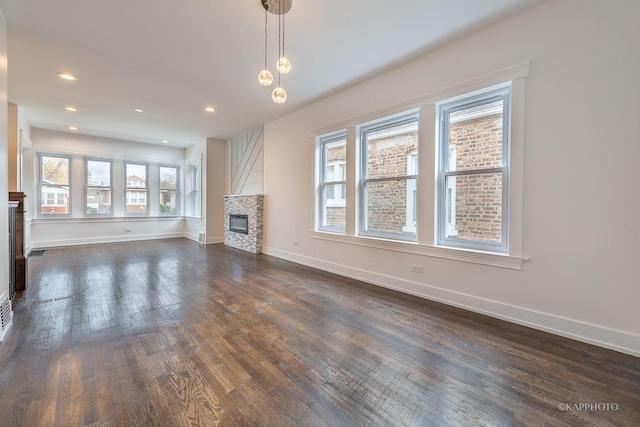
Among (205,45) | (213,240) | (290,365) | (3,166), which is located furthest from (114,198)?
(290,365)

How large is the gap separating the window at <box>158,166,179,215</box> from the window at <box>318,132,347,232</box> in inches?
249

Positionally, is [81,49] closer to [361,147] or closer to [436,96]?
[361,147]

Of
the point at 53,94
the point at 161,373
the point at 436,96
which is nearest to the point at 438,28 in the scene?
the point at 436,96

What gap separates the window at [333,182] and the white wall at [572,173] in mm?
1812

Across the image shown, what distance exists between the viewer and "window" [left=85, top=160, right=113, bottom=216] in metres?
7.56

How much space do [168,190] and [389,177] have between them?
307 inches

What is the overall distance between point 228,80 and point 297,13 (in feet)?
6.06

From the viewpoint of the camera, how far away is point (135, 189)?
8.30 m

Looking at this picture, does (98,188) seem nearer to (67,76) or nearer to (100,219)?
(100,219)

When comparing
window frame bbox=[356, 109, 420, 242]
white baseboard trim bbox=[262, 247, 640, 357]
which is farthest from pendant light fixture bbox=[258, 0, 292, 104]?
white baseboard trim bbox=[262, 247, 640, 357]

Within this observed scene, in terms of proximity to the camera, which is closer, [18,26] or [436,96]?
[18,26]

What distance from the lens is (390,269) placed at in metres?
3.80

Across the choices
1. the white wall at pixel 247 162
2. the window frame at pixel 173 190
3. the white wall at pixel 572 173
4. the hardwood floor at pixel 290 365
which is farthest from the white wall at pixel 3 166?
the window frame at pixel 173 190

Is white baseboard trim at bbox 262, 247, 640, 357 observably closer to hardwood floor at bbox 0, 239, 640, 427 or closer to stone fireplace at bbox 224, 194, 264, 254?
Result: hardwood floor at bbox 0, 239, 640, 427
